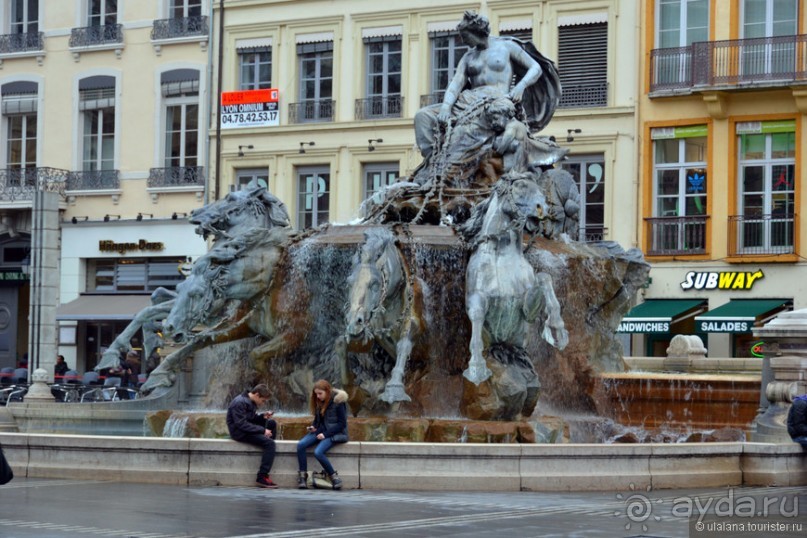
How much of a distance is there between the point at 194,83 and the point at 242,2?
8.63 ft

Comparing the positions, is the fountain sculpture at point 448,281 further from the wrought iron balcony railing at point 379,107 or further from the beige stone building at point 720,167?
the wrought iron balcony railing at point 379,107

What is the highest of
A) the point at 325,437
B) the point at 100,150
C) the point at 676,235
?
the point at 100,150

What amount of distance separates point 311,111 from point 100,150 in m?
7.19

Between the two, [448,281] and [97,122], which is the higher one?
[97,122]

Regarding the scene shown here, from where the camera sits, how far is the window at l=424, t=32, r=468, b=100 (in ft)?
149

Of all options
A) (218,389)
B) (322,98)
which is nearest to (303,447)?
(218,389)

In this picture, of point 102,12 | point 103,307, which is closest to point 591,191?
point 103,307

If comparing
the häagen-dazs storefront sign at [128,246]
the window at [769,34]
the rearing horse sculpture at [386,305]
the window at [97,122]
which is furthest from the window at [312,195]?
the rearing horse sculpture at [386,305]

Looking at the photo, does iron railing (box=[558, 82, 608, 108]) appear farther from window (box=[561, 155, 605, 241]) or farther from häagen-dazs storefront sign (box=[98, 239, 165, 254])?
häagen-dazs storefront sign (box=[98, 239, 165, 254])

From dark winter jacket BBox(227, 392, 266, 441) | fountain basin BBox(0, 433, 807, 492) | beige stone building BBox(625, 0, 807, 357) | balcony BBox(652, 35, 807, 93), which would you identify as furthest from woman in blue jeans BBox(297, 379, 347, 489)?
balcony BBox(652, 35, 807, 93)

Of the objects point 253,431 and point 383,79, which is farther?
point 383,79

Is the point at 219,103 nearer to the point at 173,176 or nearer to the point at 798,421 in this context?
the point at 173,176

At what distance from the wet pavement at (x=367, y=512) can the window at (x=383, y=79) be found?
99.8ft

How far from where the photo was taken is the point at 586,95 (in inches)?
1727
